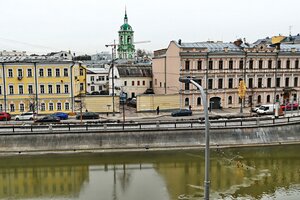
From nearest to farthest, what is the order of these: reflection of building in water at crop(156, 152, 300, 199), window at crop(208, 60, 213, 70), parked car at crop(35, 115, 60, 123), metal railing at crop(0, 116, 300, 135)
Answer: reflection of building in water at crop(156, 152, 300, 199) → metal railing at crop(0, 116, 300, 135) → parked car at crop(35, 115, 60, 123) → window at crop(208, 60, 213, 70)

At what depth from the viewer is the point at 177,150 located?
87.4 ft

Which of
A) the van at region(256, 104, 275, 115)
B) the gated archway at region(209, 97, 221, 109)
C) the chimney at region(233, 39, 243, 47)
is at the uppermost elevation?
the chimney at region(233, 39, 243, 47)

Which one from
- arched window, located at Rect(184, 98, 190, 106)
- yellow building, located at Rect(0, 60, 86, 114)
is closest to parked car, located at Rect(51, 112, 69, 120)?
yellow building, located at Rect(0, 60, 86, 114)

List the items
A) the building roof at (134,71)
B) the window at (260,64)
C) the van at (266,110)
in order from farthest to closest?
the building roof at (134,71) < the window at (260,64) < the van at (266,110)

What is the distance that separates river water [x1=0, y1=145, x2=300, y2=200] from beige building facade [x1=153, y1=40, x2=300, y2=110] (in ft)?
45.0

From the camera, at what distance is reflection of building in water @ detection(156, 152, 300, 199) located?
19.0m

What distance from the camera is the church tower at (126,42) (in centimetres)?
8269

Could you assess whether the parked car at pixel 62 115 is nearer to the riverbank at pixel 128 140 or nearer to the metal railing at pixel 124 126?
the metal railing at pixel 124 126

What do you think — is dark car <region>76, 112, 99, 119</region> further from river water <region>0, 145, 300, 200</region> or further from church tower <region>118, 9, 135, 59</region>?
church tower <region>118, 9, 135, 59</region>

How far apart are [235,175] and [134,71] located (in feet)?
102

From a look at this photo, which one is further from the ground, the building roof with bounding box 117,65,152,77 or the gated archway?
the building roof with bounding box 117,65,152,77

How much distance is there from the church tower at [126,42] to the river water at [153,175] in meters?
60.2

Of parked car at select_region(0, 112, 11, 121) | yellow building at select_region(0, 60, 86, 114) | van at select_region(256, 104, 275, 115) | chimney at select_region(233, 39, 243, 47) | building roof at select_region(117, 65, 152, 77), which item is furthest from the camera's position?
building roof at select_region(117, 65, 152, 77)

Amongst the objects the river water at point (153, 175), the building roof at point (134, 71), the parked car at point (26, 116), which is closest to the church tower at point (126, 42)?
the building roof at point (134, 71)
